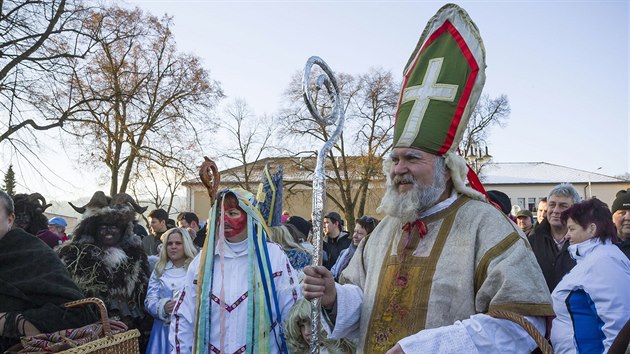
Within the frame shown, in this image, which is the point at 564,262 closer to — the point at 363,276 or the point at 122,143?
the point at 363,276

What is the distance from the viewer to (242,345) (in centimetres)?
466

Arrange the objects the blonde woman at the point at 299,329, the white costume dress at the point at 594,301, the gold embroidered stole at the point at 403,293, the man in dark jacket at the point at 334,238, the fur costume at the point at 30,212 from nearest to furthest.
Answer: the gold embroidered stole at the point at 403,293 < the white costume dress at the point at 594,301 < the blonde woman at the point at 299,329 < the fur costume at the point at 30,212 < the man in dark jacket at the point at 334,238

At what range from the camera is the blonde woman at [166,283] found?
5.95 metres

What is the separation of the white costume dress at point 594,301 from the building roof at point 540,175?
55.2 meters

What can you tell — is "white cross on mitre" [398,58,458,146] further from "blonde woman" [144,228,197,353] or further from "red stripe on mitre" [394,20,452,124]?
"blonde woman" [144,228,197,353]

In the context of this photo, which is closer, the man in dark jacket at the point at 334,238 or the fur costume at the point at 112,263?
the fur costume at the point at 112,263

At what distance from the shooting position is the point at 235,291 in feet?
15.9

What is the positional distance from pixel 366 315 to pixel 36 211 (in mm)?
5053

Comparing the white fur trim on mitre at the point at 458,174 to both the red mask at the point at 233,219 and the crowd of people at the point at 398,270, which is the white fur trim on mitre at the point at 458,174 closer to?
the crowd of people at the point at 398,270

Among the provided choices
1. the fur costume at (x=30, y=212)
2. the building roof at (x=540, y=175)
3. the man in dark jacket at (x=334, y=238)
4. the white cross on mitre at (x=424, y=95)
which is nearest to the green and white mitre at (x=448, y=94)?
the white cross on mitre at (x=424, y=95)

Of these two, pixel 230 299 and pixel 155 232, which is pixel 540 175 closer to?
pixel 155 232

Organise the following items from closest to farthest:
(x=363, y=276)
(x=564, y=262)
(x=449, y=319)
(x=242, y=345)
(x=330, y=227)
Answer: (x=449, y=319), (x=363, y=276), (x=242, y=345), (x=564, y=262), (x=330, y=227)

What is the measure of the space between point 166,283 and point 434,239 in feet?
13.1

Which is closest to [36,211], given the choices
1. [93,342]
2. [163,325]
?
[163,325]
